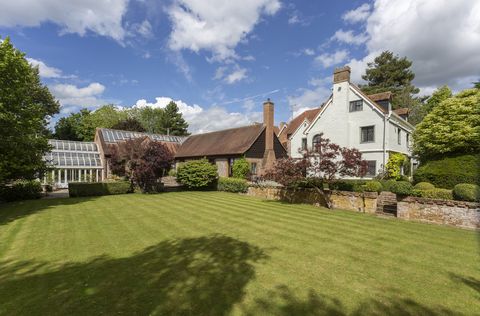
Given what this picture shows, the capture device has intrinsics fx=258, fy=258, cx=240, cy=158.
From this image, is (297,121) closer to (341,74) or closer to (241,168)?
(341,74)

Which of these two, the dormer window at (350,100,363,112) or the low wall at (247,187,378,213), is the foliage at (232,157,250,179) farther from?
the dormer window at (350,100,363,112)

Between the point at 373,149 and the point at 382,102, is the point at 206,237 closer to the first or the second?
the point at 373,149

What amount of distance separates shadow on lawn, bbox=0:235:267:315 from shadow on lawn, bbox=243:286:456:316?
1.97 feet

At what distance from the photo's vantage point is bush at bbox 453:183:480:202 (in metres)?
11.1

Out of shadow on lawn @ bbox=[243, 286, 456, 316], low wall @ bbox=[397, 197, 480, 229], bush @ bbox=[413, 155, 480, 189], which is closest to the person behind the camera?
shadow on lawn @ bbox=[243, 286, 456, 316]

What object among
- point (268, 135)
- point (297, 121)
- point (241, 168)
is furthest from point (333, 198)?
point (297, 121)

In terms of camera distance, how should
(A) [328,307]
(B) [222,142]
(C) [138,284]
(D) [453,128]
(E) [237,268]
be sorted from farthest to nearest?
(B) [222,142], (D) [453,128], (E) [237,268], (C) [138,284], (A) [328,307]

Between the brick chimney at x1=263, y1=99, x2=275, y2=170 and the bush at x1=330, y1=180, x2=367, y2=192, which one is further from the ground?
the brick chimney at x1=263, y1=99, x2=275, y2=170

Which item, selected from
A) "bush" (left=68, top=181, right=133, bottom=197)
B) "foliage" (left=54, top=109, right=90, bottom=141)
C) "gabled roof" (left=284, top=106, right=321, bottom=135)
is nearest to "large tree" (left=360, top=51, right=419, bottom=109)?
"gabled roof" (left=284, top=106, right=321, bottom=135)

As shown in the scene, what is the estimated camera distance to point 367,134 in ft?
77.8

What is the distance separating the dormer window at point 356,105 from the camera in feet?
78.3

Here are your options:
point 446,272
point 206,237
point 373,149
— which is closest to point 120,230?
point 206,237

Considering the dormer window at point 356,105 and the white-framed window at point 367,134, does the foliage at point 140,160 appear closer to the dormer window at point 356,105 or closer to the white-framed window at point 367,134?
the dormer window at point 356,105

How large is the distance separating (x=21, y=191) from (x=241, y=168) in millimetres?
18591
